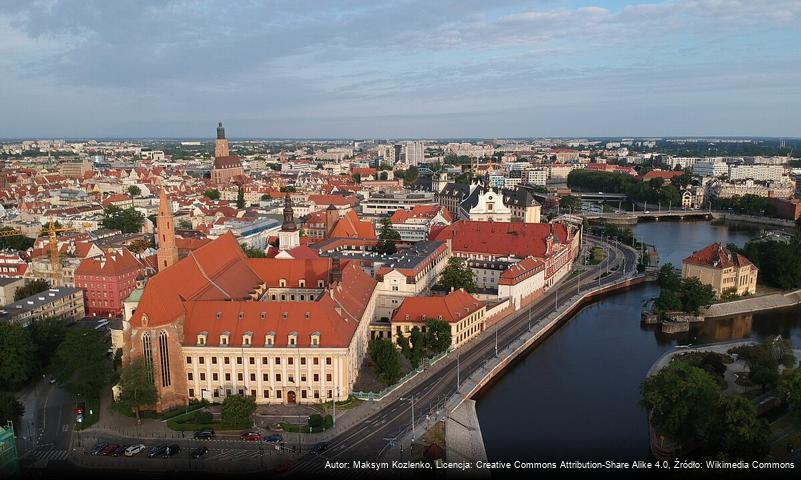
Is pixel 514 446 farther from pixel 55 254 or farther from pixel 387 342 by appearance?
pixel 55 254

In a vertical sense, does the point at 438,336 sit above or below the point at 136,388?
below

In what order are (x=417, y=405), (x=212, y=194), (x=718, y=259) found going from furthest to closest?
(x=212, y=194) < (x=718, y=259) < (x=417, y=405)

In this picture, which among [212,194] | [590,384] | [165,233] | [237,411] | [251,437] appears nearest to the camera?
[251,437]

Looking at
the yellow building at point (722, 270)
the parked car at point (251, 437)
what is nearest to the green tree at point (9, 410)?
the parked car at point (251, 437)

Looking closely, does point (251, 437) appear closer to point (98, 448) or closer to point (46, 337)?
point (98, 448)

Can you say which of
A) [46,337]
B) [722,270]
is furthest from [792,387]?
[46,337]

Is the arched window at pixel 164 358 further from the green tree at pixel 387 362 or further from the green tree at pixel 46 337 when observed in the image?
the green tree at pixel 387 362

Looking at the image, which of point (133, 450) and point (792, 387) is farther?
point (792, 387)
